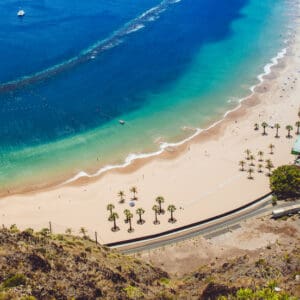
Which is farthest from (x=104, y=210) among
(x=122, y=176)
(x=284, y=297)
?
(x=284, y=297)

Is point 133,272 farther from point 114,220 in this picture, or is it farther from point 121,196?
point 121,196

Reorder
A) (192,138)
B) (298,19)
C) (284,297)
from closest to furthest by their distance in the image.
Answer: (284,297)
(192,138)
(298,19)

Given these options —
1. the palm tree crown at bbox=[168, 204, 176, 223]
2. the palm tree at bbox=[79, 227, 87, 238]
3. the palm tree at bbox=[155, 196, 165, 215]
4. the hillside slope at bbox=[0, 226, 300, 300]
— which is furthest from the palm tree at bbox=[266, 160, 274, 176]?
the palm tree at bbox=[79, 227, 87, 238]

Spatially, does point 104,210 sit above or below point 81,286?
below

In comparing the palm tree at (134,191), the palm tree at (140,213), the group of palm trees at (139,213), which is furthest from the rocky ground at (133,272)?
the palm tree at (134,191)

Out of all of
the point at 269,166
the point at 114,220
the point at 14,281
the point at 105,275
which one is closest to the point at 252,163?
the point at 269,166

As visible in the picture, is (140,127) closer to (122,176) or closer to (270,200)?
(122,176)

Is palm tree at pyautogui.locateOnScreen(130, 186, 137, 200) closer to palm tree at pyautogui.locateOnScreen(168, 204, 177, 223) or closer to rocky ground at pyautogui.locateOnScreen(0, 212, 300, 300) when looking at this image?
palm tree at pyautogui.locateOnScreen(168, 204, 177, 223)
